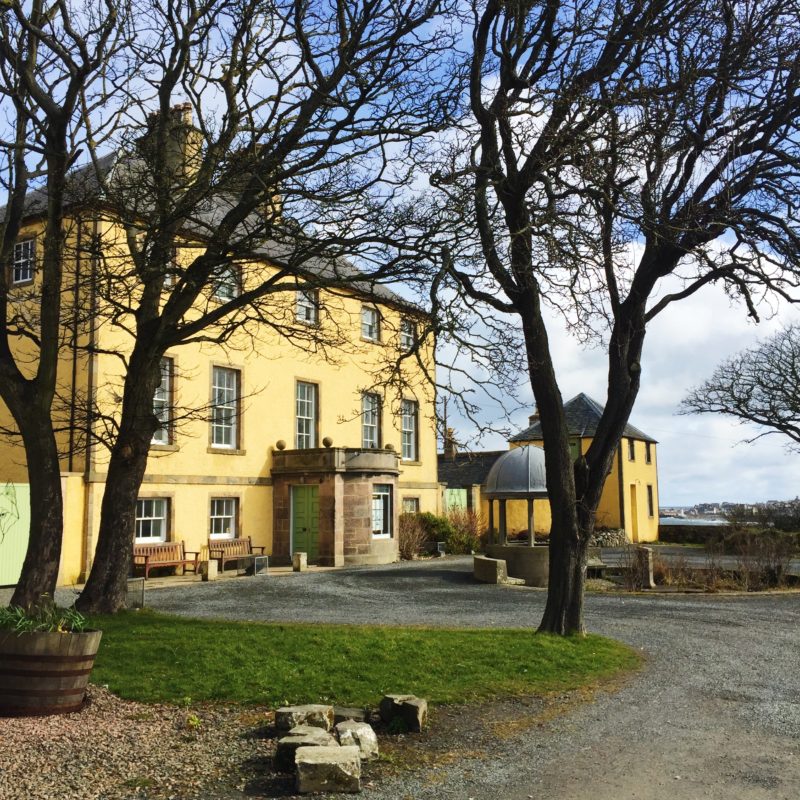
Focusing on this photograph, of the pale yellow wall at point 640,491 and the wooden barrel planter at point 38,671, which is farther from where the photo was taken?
the pale yellow wall at point 640,491

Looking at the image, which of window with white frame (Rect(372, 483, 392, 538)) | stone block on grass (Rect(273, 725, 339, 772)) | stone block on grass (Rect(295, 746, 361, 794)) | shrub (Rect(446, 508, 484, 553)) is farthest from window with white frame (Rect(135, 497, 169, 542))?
stone block on grass (Rect(295, 746, 361, 794))

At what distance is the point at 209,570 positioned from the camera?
71.6 feet

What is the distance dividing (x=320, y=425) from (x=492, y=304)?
17911 millimetres

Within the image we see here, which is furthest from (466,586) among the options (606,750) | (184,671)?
(606,750)

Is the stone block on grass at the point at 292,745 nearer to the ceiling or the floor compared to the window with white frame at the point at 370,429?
nearer to the floor

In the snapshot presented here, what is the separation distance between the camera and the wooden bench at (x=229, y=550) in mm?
23812

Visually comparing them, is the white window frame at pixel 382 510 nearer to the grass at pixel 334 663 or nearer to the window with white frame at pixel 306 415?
the window with white frame at pixel 306 415

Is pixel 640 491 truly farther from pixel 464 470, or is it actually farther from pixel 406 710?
pixel 406 710

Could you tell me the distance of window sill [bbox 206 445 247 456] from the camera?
24578mm

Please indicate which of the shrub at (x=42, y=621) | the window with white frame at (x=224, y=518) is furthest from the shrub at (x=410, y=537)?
the shrub at (x=42, y=621)

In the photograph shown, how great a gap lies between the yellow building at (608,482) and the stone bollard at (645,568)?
18.2 metres

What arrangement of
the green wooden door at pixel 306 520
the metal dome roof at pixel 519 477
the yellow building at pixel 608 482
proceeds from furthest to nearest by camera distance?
1. the yellow building at pixel 608 482
2. the green wooden door at pixel 306 520
3. the metal dome roof at pixel 519 477

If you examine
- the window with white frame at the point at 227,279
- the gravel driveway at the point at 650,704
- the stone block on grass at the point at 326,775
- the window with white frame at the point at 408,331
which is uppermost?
the window with white frame at the point at 227,279

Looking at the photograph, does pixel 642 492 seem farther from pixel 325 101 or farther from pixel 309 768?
pixel 309 768
